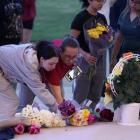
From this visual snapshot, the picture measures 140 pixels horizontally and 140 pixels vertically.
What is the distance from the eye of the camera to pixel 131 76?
9.51 ft

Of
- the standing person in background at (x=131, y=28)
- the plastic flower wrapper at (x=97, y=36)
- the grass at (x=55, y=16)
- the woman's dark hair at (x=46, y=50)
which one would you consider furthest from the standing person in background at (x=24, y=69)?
the grass at (x=55, y=16)

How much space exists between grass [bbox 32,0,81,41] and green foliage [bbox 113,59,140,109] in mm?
5590

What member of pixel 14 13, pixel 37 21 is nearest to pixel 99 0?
pixel 14 13

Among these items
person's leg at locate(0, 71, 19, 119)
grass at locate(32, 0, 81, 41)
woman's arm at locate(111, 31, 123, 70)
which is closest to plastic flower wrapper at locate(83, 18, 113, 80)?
woman's arm at locate(111, 31, 123, 70)

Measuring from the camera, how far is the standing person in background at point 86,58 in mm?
3480

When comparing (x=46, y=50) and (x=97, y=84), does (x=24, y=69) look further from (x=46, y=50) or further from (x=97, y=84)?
(x=97, y=84)

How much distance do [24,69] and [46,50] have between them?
0.18 metres

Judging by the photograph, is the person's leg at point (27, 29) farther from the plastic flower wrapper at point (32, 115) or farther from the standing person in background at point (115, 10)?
the plastic flower wrapper at point (32, 115)

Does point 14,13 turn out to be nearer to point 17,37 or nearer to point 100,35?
point 17,37

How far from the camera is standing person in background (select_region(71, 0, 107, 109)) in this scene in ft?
11.4

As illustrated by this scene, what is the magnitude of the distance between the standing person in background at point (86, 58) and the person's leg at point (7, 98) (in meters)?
0.64

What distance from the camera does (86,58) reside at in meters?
3.48

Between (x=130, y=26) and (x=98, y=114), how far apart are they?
0.72 m

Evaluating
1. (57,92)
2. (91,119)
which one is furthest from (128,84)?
(57,92)
